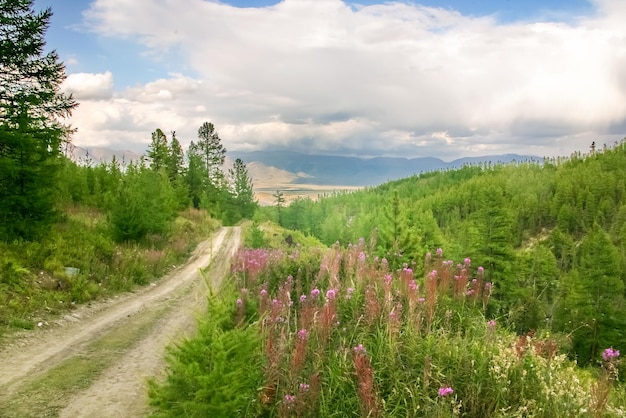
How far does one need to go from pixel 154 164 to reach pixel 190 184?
5.84 metres

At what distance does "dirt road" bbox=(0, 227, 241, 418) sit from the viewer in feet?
20.7

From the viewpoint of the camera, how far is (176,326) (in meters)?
11.0

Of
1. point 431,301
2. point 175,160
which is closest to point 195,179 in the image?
point 175,160

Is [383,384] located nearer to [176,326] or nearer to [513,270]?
[176,326]

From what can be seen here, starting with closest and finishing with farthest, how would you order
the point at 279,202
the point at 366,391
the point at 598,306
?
the point at 366,391
the point at 598,306
the point at 279,202

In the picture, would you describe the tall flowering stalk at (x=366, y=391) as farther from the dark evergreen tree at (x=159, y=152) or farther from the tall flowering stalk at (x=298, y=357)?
the dark evergreen tree at (x=159, y=152)

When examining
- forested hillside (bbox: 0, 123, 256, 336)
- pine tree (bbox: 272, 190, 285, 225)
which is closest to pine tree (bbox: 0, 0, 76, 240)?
forested hillside (bbox: 0, 123, 256, 336)

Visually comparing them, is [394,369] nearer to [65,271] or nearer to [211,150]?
[65,271]

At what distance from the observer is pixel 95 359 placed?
27.4 feet

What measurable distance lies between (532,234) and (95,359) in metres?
138

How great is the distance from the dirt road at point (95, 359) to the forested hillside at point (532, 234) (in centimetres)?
563


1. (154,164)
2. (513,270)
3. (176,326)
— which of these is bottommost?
(513,270)

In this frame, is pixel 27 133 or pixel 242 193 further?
pixel 242 193

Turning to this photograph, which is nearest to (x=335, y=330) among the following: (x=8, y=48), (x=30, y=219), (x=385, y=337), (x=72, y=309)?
(x=385, y=337)
